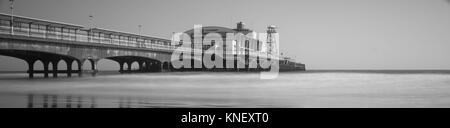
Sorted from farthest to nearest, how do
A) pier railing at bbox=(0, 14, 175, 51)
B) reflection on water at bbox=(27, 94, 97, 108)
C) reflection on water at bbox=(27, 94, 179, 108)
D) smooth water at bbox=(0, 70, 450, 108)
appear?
pier railing at bbox=(0, 14, 175, 51) → smooth water at bbox=(0, 70, 450, 108) → reflection on water at bbox=(27, 94, 179, 108) → reflection on water at bbox=(27, 94, 97, 108)

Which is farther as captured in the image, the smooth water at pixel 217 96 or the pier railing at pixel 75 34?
the pier railing at pixel 75 34

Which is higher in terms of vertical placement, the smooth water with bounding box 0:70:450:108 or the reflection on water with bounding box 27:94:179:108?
the reflection on water with bounding box 27:94:179:108

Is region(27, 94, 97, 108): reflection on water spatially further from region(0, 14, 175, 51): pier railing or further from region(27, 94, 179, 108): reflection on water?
region(0, 14, 175, 51): pier railing

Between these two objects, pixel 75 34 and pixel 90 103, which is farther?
pixel 75 34

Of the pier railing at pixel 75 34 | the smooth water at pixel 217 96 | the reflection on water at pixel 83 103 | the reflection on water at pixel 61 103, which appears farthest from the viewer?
the pier railing at pixel 75 34

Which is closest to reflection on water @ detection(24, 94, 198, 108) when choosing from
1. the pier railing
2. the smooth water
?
the smooth water

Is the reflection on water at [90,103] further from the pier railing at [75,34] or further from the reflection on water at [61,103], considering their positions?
the pier railing at [75,34]

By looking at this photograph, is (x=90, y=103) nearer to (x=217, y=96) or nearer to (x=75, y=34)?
A: (x=217, y=96)

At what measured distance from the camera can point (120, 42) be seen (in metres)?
56.3

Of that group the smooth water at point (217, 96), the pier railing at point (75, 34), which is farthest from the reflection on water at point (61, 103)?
the pier railing at point (75, 34)

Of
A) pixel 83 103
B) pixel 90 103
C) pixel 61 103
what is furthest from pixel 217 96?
pixel 61 103
